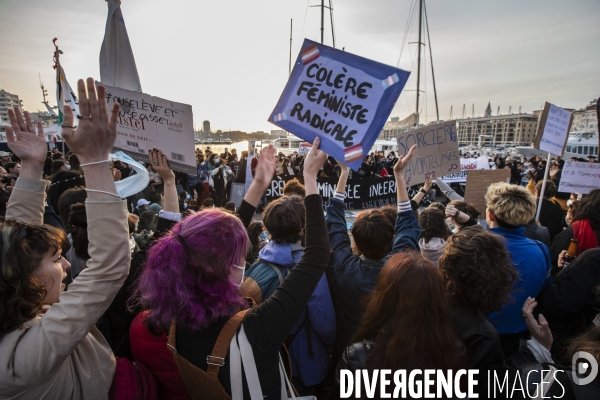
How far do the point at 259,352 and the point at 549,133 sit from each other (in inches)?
245

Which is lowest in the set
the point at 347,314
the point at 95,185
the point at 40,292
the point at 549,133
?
the point at 347,314

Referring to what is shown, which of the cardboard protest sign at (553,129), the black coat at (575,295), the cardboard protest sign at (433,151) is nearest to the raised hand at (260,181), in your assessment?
the black coat at (575,295)

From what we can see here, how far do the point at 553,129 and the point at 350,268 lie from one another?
5.29 m

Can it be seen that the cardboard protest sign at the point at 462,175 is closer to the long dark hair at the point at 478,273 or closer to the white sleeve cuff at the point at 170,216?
the long dark hair at the point at 478,273

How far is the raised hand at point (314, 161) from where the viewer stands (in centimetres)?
189

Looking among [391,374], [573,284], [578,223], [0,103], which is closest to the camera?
[391,374]

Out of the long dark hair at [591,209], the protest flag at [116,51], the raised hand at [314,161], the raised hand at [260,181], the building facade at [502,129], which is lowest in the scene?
the long dark hair at [591,209]

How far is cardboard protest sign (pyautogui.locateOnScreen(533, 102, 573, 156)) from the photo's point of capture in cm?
532

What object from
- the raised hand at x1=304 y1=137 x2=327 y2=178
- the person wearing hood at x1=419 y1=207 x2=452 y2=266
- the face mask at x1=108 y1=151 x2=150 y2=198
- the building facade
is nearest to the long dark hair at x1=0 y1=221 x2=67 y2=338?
the raised hand at x1=304 y1=137 x2=327 y2=178

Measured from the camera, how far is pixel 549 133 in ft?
17.8

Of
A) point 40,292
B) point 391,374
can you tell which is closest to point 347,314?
point 391,374

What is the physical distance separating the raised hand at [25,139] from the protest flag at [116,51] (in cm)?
156

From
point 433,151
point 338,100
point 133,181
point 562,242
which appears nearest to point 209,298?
point 338,100

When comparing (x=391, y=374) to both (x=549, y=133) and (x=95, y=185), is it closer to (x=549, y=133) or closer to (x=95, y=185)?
(x=95, y=185)
